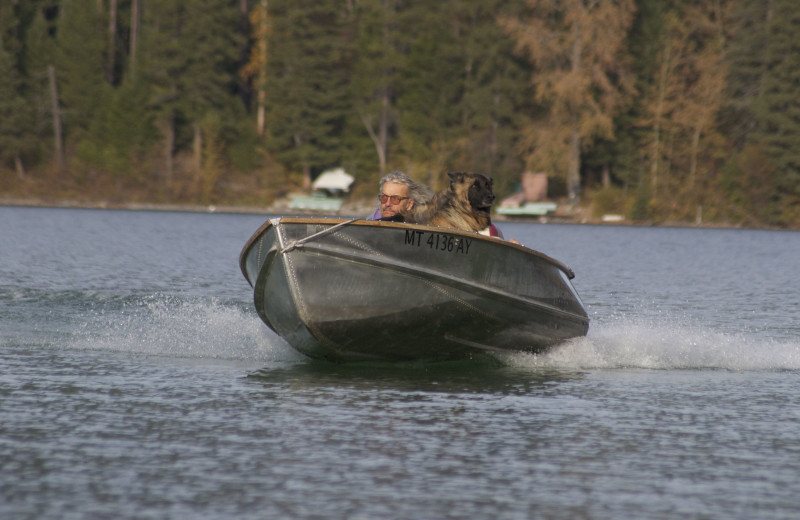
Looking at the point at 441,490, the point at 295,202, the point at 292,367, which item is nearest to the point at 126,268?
the point at 292,367

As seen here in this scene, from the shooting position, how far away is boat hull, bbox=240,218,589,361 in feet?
39.5

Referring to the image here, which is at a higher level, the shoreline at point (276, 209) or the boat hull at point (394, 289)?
the boat hull at point (394, 289)

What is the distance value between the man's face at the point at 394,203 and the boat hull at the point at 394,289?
411 millimetres

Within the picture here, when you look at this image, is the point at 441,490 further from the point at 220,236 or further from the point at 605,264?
the point at 220,236

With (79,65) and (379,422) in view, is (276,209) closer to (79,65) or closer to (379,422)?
(79,65)

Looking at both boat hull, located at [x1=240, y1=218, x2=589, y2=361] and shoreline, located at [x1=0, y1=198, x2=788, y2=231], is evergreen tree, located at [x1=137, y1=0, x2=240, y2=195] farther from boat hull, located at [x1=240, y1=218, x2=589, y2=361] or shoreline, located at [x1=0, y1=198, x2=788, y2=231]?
boat hull, located at [x1=240, y1=218, x2=589, y2=361]

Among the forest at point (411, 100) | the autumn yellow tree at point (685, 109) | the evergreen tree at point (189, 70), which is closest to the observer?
the forest at point (411, 100)

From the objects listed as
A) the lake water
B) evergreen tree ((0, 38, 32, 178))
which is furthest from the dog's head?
evergreen tree ((0, 38, 32, 178))

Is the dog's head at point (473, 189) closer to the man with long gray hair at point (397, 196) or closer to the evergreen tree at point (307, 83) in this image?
the man with long gray hair at point (397, 196)

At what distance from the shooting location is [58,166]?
87.6 meters

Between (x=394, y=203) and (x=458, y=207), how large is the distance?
628mm

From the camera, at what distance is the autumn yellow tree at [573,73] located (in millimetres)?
72438

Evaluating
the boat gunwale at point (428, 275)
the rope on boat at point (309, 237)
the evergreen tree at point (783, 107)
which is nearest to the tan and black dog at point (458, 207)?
the boat gunwale at point (428, 275)

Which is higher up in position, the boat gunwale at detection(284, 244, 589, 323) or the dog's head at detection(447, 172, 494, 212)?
the dog's head at detection(447, 172, 494, 212)
